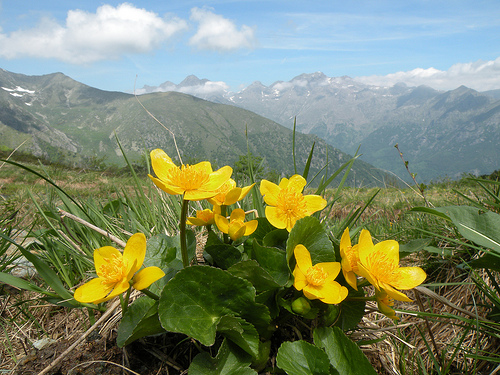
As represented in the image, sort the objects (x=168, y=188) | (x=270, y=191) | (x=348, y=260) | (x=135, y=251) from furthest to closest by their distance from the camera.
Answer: (x=270, y=191) → (x=348, y=260) → (x=135, y=251) → (x=168, y=188)

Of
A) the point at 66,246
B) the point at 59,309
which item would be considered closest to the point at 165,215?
the point at 66,246

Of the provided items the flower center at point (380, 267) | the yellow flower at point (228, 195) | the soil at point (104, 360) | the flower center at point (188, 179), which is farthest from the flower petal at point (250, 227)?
the soil at point (104, 360)

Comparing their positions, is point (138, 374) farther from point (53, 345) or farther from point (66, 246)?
point (66, 246)

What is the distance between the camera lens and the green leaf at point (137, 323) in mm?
1041

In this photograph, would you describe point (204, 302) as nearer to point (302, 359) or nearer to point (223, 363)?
point (223, 363)

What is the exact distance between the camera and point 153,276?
3.08 feet

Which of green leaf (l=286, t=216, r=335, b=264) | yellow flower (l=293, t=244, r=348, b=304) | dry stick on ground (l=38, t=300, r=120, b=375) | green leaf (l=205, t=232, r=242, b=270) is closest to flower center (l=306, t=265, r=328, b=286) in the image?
yellow flower (l=293, t=244, r=348, b=304)

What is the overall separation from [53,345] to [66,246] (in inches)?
28.4

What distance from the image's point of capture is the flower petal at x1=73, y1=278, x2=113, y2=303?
93 cm

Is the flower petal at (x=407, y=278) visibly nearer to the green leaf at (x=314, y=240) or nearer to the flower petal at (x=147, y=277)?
the green leaf at (x=314, y=240)

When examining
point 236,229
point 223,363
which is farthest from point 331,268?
point 223,363

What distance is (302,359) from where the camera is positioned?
107 centimetres

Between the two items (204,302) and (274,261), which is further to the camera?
(274,261)

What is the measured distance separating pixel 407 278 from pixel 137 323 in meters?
1.02
